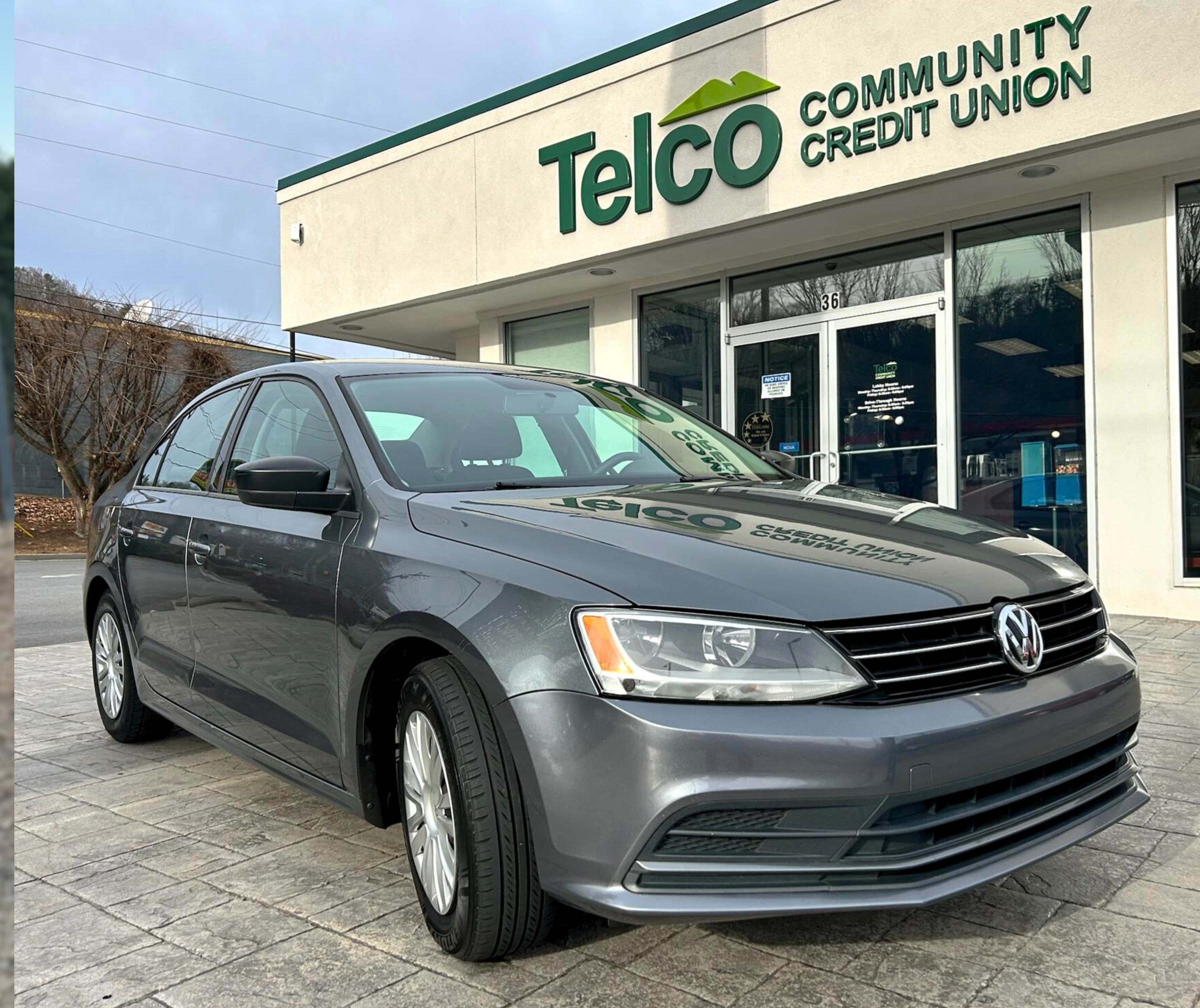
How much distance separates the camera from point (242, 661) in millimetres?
3209

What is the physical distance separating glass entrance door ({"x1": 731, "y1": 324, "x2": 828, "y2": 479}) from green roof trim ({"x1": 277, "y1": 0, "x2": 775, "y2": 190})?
226 cm

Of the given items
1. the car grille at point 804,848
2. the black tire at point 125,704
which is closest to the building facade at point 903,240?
the black tire at point 125,704

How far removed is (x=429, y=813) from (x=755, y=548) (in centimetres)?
99

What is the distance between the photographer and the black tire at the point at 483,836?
7.13 ft

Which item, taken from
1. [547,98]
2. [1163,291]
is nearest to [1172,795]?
[1163,291]

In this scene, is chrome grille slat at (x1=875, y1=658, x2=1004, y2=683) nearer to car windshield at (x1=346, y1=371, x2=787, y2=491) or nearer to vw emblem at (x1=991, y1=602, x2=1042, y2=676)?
vw emblem at (x1=991, y1=602, x2=1042, y2=676)

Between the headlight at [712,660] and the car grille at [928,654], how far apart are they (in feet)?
0.17

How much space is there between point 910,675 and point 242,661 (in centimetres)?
207

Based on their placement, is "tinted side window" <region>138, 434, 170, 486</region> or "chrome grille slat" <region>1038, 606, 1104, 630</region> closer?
"chrome grille slat" <region>1038, 606, 1104, 630</region>

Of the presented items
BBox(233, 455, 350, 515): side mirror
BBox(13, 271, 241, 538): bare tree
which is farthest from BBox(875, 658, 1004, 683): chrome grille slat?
BBox(13, 271, 241, 538): bare tree

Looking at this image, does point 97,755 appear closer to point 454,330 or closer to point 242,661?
point 242,661

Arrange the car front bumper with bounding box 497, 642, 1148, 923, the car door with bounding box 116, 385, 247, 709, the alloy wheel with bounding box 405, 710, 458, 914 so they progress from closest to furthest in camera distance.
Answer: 1. the car front bumper with bounding box 497, 642, 1148, 923
2. the alloy wheel with bounding box 405, 710, 458, 914
3. the car door with bounding box 116, 385, 247, 709

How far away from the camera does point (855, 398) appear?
9.05 m

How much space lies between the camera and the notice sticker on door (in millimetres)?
9602
